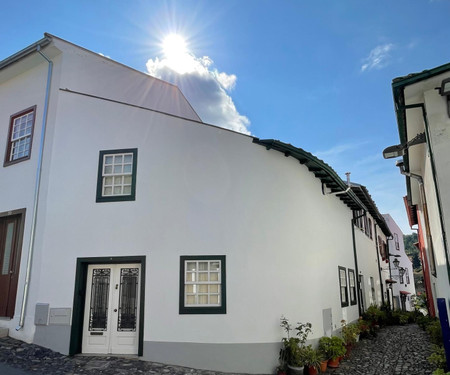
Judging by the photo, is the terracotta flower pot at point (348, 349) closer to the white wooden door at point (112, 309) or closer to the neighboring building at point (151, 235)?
the neighboring building at point (151, 235)

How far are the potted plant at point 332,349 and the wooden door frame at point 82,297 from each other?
4.58 metres

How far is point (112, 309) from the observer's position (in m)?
8.94

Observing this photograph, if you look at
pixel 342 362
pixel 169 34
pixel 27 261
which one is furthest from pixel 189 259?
pixel 169 34

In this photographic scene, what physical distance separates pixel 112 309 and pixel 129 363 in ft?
4.62

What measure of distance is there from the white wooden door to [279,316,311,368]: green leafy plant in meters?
3.54

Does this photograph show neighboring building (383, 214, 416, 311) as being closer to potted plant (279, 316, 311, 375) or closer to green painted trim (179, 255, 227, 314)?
potted plant (279, 316, 311, 375)

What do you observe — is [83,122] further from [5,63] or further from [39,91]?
[5,63]

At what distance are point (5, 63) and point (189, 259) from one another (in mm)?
8472

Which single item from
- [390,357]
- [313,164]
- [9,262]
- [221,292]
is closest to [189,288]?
[221,292]

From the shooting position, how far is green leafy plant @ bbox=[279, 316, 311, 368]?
8195 millimetres

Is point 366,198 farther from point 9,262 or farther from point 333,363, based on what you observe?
point 9,262

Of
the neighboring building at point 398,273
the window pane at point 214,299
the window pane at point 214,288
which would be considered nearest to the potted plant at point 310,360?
the window pane at point 214,299

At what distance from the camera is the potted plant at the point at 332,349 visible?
Answer: 903 centimetres

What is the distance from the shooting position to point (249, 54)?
9.30 m
